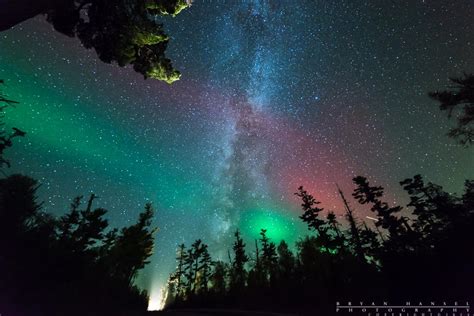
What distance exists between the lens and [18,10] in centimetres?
545

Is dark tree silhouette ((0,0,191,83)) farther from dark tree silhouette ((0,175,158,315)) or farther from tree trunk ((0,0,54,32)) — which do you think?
dark tree silhouette ((0,175,158,315))

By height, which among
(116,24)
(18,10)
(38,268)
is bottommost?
(38,268)

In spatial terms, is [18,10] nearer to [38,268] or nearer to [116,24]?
[116,24]

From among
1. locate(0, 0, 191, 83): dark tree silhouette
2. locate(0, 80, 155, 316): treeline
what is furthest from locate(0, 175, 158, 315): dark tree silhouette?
locate(0, 0, 191, 83): dark tree silhouette

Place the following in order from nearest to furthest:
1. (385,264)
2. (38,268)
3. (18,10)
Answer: (18,10) < (38,268) < (385,264)

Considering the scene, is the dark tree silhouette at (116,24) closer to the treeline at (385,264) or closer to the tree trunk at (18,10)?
→ the tree trunk at (18,10)

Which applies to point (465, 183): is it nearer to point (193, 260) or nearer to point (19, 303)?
point (19, 303)

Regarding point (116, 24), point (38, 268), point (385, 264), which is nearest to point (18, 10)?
point (116, 24)

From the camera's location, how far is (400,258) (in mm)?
21531

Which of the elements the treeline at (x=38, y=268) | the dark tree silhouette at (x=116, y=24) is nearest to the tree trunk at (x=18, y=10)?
the dark tree silhouette at (x=116, y=24)

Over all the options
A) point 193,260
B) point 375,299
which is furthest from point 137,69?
point 193,260

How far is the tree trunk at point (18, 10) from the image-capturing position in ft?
17.4

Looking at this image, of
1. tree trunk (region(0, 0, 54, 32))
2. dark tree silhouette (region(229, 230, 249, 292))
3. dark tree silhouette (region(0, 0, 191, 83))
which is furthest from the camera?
dark tree silhouette (region(229, 230, 249, 292))

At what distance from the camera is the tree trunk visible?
530cm
